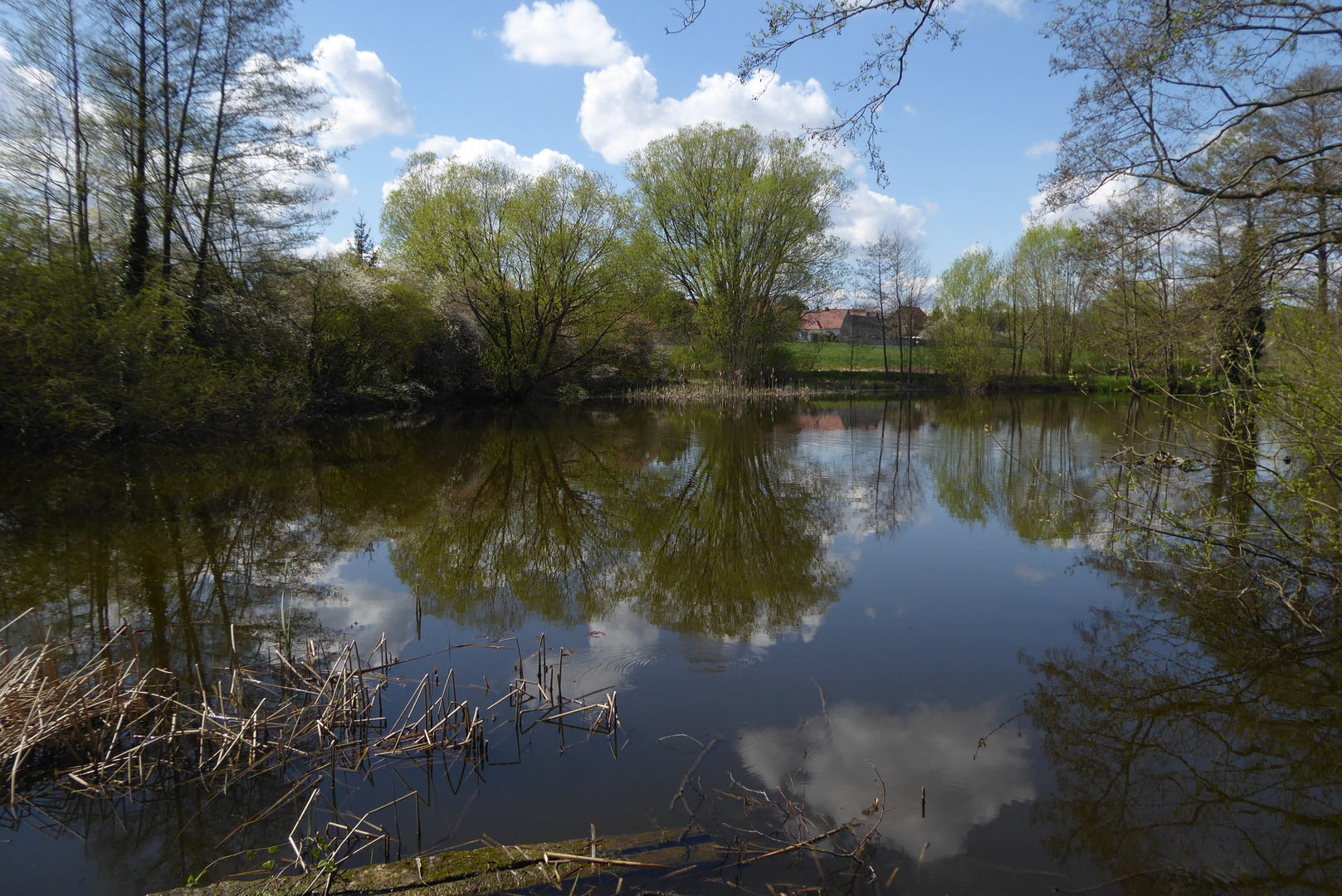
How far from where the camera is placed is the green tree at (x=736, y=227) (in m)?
31.4

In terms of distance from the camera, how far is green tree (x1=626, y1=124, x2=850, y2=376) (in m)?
31.4

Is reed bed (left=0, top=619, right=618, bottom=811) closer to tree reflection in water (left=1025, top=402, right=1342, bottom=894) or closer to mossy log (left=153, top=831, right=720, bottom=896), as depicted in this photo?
mossy log (left=153, top=831, right=720, bottom=896)

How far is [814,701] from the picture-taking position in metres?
4.17

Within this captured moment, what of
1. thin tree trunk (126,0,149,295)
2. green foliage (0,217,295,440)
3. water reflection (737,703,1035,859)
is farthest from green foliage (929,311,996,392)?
water reflection (737,703,1035,859)

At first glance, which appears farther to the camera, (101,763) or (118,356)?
(118,356)

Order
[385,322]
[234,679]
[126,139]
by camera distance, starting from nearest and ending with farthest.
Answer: [234,679], [126,139], [385,322]

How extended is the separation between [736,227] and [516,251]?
10148 mm

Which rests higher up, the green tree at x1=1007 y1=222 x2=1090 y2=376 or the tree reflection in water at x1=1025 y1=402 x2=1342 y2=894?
the green tree at x1=1007 y1=222 x2=1090 y2=376

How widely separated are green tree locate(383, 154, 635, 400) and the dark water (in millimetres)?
17477

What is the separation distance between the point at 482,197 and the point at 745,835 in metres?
27.4

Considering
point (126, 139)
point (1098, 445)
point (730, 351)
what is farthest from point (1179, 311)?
point (730, 351)

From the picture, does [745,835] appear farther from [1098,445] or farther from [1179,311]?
[1098,445]

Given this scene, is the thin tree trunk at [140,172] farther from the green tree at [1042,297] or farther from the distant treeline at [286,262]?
the green tree at [1042,297]

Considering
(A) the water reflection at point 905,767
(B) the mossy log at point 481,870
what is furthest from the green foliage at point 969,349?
(B) the mossy log at point 481,870
